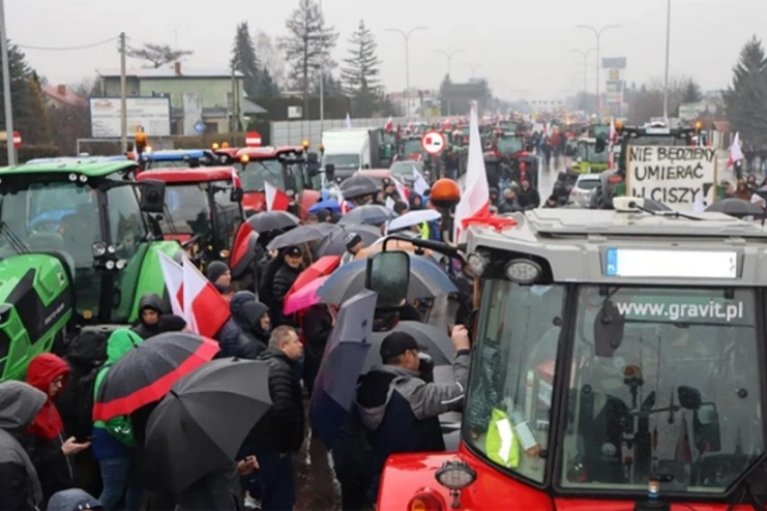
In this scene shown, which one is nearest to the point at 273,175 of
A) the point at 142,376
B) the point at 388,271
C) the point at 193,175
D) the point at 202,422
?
the point at 193,175

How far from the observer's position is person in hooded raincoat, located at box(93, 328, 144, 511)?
23.1 ft

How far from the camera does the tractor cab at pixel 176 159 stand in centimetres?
1800

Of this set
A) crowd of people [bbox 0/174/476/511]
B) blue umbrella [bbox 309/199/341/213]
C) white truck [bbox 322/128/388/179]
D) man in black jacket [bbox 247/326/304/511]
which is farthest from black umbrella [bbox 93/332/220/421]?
white truck [bbox 322/128/388/179]

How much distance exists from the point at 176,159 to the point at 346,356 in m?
12.6

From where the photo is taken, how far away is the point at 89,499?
→ 5230 millimetres

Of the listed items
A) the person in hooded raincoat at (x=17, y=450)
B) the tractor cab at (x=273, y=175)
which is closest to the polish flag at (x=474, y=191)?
the person in hooded raincoat at (x=17, y=450)

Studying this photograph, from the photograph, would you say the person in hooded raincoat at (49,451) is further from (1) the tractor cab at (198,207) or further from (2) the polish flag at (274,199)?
(2) the polish flag at (274,199)

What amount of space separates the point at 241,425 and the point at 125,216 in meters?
4.77

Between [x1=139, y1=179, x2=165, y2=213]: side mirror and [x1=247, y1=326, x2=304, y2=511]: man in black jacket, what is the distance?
3.49 meters

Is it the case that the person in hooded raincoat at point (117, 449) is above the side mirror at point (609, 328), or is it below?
below

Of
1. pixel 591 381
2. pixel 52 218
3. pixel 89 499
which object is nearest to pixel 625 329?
pixel 591 381

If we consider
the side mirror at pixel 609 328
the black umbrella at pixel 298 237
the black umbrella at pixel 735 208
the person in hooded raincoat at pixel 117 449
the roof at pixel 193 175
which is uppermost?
the side mirror at pixel 609 328

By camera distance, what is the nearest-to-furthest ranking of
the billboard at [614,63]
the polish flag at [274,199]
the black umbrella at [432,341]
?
the black umbrella at [432,341] → the polish flag at [274,199] → the billboard at [614,63]

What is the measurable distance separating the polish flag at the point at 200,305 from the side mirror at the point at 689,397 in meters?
4.96
